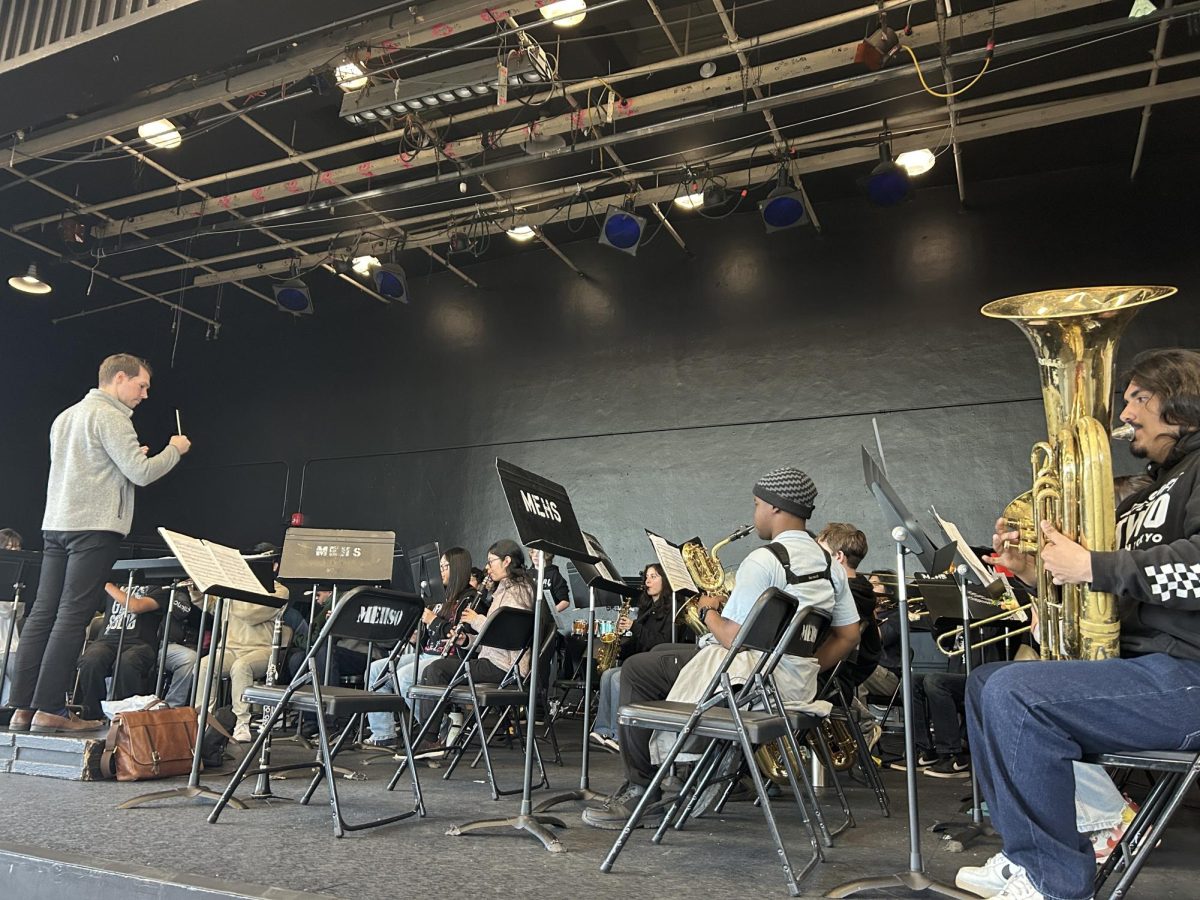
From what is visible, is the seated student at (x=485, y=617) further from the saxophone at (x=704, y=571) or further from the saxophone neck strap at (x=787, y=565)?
the saxophone neck strap at (x=787, y=565)

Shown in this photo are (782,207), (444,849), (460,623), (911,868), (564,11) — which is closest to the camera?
(911,868)

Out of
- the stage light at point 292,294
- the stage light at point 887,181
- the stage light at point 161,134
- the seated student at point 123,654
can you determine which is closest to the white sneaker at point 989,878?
the seated student at point 123,654

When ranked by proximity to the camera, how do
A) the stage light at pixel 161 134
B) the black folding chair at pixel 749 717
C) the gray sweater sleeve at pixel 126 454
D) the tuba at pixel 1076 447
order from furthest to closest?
the stage light at pixel 161 134
the gray sweater sleeve at pixel 126 454
the black folding chair at pixel 749 717
the tuba at pixel 1076 447

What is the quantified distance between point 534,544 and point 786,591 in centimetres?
89

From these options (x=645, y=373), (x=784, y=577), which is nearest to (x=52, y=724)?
(x=784, y=577)

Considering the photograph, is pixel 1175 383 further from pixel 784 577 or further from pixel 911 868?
pixel 911 868

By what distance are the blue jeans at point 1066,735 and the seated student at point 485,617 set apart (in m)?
2.86

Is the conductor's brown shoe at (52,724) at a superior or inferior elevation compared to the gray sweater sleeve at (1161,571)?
inferior

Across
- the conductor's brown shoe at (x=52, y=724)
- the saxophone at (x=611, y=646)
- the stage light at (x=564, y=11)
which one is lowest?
the conductor's brown shoe at (x=52, y=724)

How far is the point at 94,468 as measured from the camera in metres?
4.29

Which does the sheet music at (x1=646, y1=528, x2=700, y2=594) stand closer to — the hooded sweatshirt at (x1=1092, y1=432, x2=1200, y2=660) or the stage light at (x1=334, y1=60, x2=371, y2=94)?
the hooded sweatshirt at (x1=1092, y1=432, x2=1200, y2=660)

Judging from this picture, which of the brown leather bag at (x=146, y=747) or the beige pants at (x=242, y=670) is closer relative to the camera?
the brown leather bag at (x=146, y=747)

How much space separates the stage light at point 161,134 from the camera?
7.56 metres

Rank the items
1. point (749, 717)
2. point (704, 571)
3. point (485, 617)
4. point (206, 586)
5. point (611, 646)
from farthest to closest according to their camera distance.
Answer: point (611, 646) → point (704, 571) → point (485, 617) → point (206, 586) → point (749, 717)
